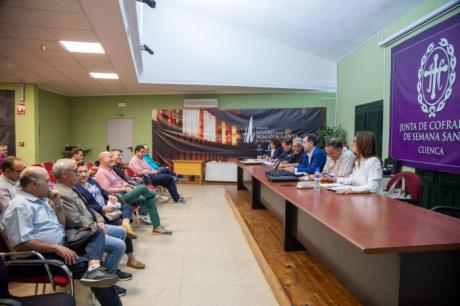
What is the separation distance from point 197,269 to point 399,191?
2176 millimetres

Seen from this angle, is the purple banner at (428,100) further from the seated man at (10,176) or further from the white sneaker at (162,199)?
the seated man at (10,176)

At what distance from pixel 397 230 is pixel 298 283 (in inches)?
35.4

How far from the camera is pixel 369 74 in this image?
568 cm

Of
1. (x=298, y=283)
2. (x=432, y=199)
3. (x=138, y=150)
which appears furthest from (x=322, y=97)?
(x=298, y=283)

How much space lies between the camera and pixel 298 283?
2162 mm

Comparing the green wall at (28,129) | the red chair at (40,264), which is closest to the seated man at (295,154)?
the red chair at (40,264)

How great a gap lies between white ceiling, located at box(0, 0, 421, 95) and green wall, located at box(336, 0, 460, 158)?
0.55ft

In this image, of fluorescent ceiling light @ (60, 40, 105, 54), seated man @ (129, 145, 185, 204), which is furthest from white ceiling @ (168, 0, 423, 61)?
seated man @ (129, 145, 185, 204)

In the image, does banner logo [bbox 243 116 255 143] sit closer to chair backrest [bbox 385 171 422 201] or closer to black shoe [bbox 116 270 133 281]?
chair backrest [bbox 385 171 422 201]

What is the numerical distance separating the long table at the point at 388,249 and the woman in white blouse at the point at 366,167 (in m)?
0.17

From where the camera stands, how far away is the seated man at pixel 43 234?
179 cm

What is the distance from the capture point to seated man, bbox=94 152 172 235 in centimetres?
363

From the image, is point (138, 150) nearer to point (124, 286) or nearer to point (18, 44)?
point (18, 44)

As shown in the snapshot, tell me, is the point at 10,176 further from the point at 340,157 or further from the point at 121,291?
the point at 340,157
